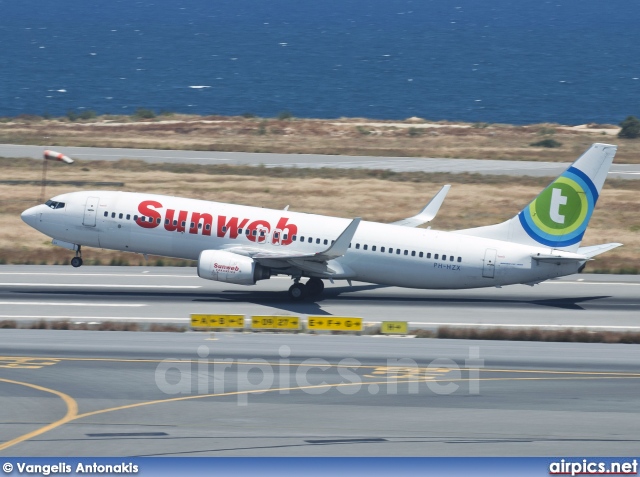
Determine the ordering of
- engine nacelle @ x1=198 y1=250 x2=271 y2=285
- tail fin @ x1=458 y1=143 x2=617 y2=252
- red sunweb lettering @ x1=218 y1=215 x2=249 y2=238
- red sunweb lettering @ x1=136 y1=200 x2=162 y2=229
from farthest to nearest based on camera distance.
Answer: red sunweb lettering @ x1=136 y1=200 x2=162 y2=229 → red sunweb lettering @ x1=218 y1=215 x2=249 y2=238 → tail fin @ x1=458 y1=143 x2=617 y2=252 → engine nacelle @ x1=198 y1=250 x2=271 y2=285

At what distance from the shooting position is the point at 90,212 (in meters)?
51.1

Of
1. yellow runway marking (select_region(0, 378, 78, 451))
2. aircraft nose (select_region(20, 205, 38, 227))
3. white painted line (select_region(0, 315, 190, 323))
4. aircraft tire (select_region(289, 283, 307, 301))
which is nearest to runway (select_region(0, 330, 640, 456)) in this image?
yellow runway marking (select_region(0, 378, 78, 451))

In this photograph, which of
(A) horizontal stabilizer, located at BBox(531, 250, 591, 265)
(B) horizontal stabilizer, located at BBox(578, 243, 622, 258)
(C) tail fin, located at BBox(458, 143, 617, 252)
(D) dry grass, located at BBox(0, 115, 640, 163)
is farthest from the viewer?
(D) dry grass, located at BBox(0, 115, 640, 163)

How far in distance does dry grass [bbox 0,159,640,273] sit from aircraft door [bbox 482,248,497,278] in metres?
13.5

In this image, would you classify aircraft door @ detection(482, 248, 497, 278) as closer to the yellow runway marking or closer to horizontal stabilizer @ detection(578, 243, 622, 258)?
horizontal stabilizer @ detection(578, 243, 622, 258)

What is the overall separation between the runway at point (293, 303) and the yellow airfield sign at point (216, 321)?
6.03 feet

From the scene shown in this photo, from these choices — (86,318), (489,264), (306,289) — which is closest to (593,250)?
(489,264)

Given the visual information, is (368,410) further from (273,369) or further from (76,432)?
(76,432)

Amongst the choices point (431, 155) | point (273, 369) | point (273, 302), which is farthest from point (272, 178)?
point (273, 369)

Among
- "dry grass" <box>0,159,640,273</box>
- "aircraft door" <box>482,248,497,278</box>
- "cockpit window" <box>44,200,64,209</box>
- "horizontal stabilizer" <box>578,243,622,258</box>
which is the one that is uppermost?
"dry grass" <box>0,159,640,273</box>

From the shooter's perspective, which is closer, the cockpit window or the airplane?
the airplane

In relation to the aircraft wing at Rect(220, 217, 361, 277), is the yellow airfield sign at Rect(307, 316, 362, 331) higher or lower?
lower

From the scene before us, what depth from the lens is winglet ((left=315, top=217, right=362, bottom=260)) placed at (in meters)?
46.4

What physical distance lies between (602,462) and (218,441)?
10.1m
